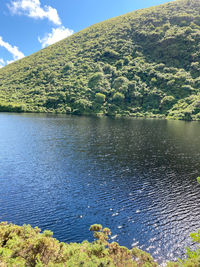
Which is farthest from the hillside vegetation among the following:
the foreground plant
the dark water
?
the dark water

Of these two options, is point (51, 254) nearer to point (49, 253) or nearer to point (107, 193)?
point (49, 253)

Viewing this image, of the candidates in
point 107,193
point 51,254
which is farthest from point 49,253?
point 107,193

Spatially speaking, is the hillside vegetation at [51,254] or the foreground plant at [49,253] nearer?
the hillside vegetation at [51,254]

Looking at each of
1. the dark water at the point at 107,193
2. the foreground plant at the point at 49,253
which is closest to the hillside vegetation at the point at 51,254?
the foreground plant at the point at 49,253

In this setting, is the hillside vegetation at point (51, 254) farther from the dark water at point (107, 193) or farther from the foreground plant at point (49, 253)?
the dark water at point (107, 193)

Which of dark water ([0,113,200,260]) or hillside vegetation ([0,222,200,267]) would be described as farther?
dark water ([0,113,200,260])

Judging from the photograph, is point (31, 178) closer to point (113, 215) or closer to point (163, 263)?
point (113, 215)

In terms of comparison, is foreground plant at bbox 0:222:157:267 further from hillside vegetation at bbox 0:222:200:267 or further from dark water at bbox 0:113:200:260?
dark water at bbox 0:113:200:260

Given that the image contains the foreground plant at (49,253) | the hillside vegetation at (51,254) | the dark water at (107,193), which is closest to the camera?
the hillside vegetation at (51,254)

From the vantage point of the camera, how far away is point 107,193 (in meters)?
31.5

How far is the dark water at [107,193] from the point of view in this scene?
22.3 metres

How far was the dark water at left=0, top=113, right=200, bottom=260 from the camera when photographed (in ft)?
73.0

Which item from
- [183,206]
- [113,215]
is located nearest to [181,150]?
[183,206]

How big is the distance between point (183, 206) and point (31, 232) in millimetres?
21602
